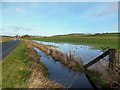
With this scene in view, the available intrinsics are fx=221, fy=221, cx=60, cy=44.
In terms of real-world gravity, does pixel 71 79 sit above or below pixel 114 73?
below

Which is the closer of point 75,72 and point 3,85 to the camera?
point 3,85

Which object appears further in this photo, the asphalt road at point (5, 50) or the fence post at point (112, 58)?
the asphalt road at point (5, 50)

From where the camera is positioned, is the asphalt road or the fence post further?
the asphalt road

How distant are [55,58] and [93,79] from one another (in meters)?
11.3

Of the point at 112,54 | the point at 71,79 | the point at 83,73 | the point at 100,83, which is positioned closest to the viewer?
the point at 112,54

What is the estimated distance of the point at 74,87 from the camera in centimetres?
1326

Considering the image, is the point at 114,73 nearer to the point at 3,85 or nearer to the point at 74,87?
the point at 74,87

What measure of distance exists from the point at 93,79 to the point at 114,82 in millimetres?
3722

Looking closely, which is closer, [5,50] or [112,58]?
[112,58]

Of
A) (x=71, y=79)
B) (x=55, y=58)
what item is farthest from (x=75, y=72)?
(x=55, y=58)

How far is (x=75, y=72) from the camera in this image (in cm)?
1791

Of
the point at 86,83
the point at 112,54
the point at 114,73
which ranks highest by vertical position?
the point at 112,54

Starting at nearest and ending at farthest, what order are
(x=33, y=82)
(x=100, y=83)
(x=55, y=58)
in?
(x=33, y=82) → (x=100, y=83) → (x=55, y=58)

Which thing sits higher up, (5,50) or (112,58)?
(112,58)
